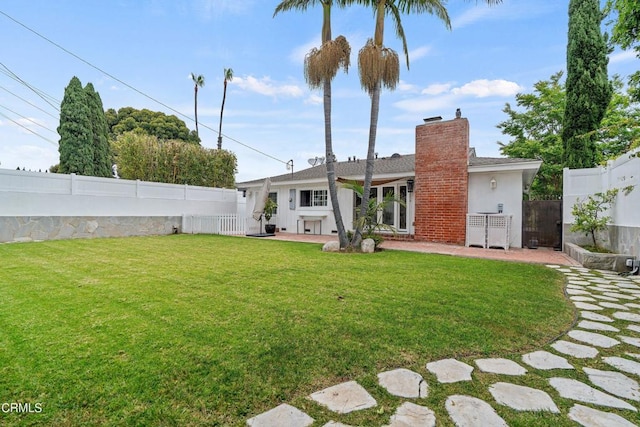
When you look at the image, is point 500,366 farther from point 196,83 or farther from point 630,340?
point 196,83

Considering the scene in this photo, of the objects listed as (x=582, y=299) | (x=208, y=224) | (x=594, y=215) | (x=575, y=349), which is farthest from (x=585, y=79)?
(x=208, y=224)

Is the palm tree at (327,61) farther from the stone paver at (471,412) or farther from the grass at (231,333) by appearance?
the stone paver at (471,412)

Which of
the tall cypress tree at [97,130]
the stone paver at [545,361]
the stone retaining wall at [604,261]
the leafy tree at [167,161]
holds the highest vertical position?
the tall cypress tree at [97,130]

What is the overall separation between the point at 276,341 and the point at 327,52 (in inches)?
319

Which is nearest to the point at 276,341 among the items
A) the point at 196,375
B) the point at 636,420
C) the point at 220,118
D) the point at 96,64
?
the point at 196,375

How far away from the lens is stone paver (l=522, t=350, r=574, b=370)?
96.5 inches

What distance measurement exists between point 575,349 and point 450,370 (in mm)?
1379

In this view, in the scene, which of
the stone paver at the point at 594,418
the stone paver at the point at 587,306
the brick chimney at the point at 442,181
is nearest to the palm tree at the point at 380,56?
the brick chimney at the point at 442,181

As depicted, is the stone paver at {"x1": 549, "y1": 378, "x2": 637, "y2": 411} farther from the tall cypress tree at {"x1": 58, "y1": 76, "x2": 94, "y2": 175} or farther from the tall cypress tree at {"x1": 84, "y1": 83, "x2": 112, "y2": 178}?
the tall cypress tree at {"x1": 84, "y1": 83, "x2": 112, "y2": 178}

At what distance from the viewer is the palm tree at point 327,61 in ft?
28.2

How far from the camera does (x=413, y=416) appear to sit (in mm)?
1809

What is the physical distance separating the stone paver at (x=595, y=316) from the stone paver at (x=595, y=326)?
15 centimetres

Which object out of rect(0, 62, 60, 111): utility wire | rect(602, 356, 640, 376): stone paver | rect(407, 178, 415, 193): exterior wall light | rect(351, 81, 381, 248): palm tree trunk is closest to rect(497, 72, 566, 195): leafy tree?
rect(407, 178, 415, 193): exterior wall light

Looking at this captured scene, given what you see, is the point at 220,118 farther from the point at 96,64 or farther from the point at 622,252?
the point at 622,252
